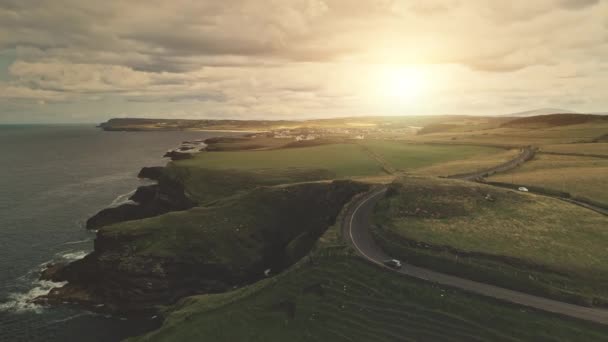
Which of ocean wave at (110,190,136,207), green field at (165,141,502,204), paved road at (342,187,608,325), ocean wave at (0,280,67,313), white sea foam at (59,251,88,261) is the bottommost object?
ocean wave at (0,280,67,313)

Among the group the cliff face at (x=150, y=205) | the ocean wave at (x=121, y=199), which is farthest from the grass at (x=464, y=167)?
the ocean wave at (x=121, y=199)

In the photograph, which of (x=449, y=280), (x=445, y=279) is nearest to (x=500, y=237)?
(x=449, y=280)

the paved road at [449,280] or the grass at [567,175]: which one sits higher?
the grass at [567,175]

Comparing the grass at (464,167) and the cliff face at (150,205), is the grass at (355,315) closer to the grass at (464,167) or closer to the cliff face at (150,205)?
the cliff face at (150,205)

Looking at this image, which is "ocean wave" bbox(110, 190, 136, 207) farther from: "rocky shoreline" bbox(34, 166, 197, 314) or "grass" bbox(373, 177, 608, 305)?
"grass" bbox(373, 177, 608, 305)

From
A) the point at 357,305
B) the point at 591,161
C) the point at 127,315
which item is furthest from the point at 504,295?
the point at 591,161

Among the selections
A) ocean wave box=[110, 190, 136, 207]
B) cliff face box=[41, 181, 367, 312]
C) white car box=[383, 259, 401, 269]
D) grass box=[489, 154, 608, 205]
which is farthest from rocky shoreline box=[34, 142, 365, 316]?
ocean wave box=[110, 190, 136, 207]

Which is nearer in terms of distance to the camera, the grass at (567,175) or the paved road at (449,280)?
the paved road at (449,280)
